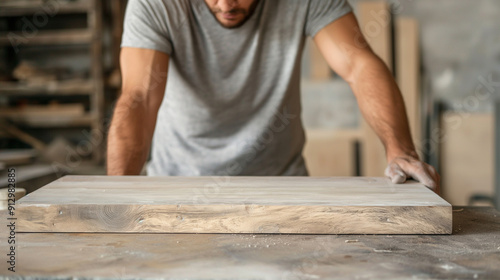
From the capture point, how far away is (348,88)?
3.79 meters

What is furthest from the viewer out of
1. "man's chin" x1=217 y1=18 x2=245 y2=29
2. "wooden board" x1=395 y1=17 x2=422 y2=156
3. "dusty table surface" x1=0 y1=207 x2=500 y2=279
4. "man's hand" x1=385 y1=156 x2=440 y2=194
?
"wooden board" x1=395 y1=17 x2=422 y2=156

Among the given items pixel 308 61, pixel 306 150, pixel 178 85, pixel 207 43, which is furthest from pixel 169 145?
pixel 308 61

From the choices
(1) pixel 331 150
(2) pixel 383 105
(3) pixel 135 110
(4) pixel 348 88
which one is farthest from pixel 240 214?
(4) pixel 348 88

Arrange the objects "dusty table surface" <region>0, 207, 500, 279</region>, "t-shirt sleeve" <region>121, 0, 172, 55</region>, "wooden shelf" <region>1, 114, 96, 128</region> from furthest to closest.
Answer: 1. "wooden shelf" <region>1, 114, 96, 128</region>
2. "t-shirt sleeve" <region>121, 0, 172, 55</region>
3. "dusty table surface" <region>0, 207, 500, 279</region>

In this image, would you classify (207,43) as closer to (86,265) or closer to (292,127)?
(292,127)

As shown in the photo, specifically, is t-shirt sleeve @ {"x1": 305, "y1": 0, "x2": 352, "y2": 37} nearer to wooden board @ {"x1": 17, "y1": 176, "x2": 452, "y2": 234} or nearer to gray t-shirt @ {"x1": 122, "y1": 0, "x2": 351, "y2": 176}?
gray t-shirt @ {"x1": 122, "y1": 0, "x2": 351, "y2": 176}

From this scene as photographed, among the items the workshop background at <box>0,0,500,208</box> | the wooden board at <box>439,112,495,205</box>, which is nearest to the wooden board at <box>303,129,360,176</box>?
the workshop background at <box>0,0,500,208</box>

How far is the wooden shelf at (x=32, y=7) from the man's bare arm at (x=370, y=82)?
3204 millimetres

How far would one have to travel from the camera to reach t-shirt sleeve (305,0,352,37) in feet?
5.34

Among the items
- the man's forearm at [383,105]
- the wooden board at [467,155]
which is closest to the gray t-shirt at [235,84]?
the man's forearm at [383,105]

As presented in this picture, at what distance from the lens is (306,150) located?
374 cm

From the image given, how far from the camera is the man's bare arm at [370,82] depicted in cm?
143

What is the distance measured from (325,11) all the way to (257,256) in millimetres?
1093

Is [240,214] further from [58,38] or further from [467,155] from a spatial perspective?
[58,38]
